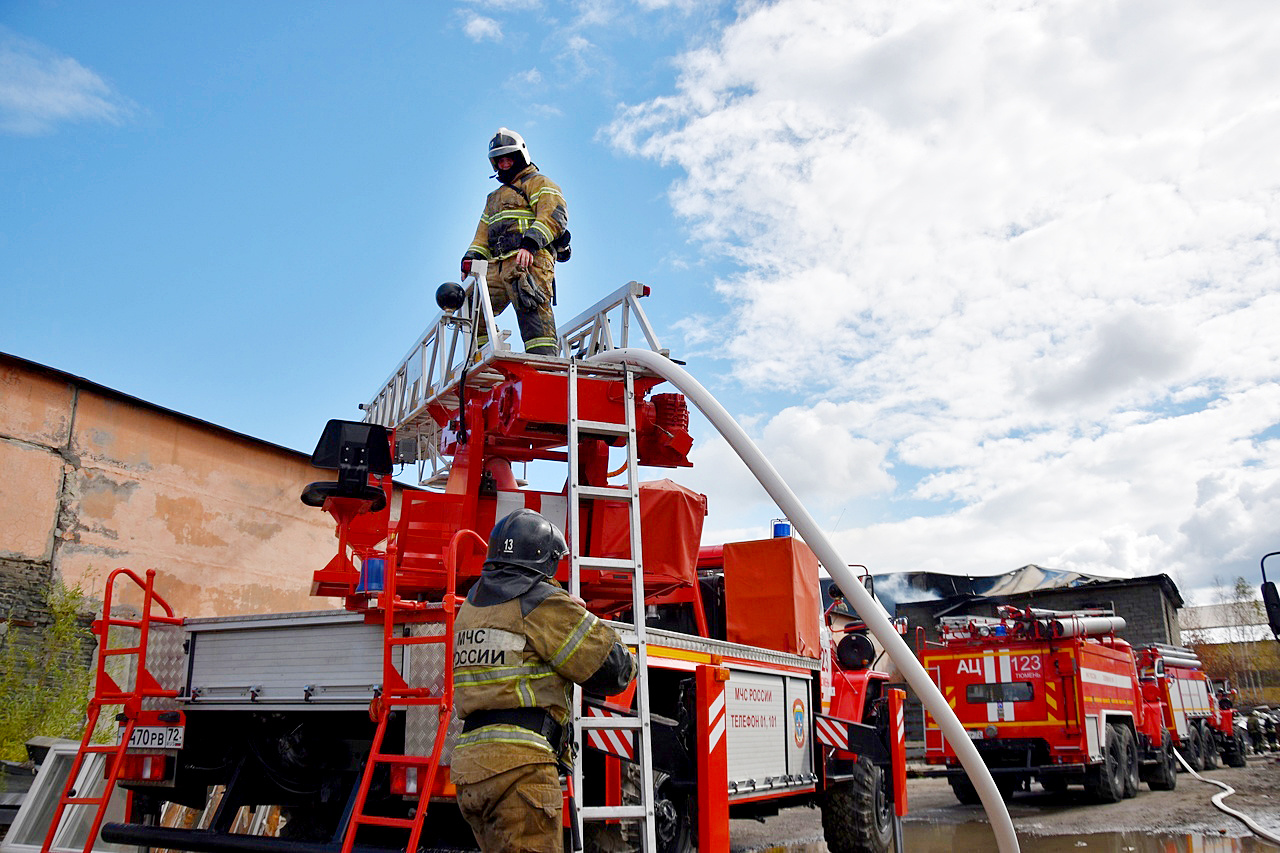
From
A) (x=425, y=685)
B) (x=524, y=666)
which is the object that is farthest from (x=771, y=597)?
(x=524, y=666)

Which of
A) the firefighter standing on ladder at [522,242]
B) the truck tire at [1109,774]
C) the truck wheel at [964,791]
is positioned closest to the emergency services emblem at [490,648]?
the firefighter standing on ladder at [522,242]

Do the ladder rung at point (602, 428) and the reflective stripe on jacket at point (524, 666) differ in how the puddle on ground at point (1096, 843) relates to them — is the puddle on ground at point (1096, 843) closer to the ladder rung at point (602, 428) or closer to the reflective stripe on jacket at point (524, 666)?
the ladder rung at point (602, 428)

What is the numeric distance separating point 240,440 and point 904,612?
62.3 ft

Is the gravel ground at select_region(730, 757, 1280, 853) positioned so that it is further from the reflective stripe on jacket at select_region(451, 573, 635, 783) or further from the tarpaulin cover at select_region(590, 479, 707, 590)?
the reflective stripe on jacket at select_region(451, 573, 635, 783)

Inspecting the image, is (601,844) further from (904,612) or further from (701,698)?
(904,612)

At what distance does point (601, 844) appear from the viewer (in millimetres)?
4922

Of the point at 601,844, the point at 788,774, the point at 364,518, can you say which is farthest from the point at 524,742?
the point at 788,774

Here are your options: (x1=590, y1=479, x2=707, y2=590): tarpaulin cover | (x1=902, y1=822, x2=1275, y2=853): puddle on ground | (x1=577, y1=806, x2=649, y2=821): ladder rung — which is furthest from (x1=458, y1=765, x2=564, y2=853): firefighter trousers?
(x1=902, y1=822, x2=1275, y2=853): puddle on ground

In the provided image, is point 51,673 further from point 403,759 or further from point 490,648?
point 490,648

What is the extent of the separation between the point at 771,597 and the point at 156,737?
4441mm

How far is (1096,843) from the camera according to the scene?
9.05 metres

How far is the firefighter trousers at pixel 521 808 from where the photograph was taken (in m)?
3.42

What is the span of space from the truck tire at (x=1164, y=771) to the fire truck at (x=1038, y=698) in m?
1.69

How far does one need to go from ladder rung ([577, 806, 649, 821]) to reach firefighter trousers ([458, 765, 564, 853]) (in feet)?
3.75
